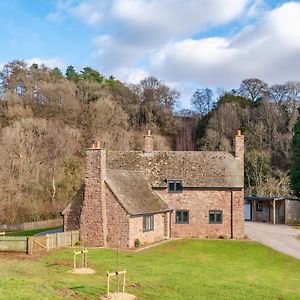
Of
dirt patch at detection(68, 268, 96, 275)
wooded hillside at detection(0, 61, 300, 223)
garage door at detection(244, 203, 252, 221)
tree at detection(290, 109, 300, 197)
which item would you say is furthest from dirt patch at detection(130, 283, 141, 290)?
tree at detection(290, 109, 300, 197)

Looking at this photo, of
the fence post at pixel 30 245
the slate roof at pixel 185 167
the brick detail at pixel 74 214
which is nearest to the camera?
the fence post at pixel 30 245

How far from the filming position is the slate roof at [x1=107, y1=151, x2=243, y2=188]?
3706cm

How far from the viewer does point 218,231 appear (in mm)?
36781

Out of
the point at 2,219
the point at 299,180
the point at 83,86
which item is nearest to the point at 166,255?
A: the point at 2,219

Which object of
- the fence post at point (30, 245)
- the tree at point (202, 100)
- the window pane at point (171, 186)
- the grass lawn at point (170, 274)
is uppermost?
the tree at point (202, 100)

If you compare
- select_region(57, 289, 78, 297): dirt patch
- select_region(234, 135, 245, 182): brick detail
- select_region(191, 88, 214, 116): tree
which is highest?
select_region(191, 88, 214, 116): tree

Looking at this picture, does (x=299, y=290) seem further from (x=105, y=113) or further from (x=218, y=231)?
(x=105, y=113)

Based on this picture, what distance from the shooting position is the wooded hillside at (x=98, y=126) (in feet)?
183

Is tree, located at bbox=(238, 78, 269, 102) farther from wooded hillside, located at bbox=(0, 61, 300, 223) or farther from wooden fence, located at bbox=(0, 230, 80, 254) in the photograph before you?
wooden fence, located at bbox=(0, 230, 80, 254)

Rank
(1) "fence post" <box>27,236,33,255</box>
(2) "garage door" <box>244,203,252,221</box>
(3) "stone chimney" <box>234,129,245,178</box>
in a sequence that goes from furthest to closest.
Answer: (2) "garage door" <box>244,203,252,221</box>, (3) "stone chimney" <box>234,129,245,178</box>, (1) "fence post" <box>27,236,33,255</box>

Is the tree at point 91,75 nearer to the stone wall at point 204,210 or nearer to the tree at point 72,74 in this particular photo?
the tree at point 72,74

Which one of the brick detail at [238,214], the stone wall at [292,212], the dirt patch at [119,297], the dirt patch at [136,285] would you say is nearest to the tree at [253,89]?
the stone wall at [292,212]

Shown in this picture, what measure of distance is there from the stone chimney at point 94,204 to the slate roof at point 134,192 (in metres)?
0.84

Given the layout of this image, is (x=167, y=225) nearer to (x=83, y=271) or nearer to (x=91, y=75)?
(x=83, y=271)
